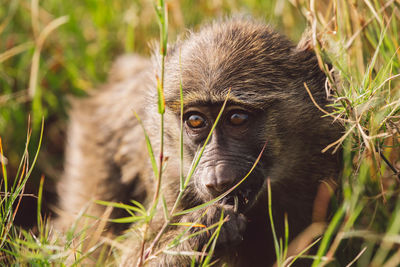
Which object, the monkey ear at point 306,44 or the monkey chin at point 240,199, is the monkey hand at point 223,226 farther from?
the monkey ear at point 306,44

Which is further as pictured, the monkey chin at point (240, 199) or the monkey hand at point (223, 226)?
the monkey chin at point (240, 199)

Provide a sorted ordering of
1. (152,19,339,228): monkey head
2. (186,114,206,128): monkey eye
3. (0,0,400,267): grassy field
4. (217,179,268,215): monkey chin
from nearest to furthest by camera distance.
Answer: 1. (217,179,268,215): monkey chin
2. (152,19,339,228): monkey head
3. (186,114,206,128): monkey eye
4. (0,0,400,267): grassy field

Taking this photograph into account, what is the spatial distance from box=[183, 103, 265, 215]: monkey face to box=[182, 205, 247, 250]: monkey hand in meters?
0.07

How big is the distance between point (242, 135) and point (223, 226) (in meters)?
0.60

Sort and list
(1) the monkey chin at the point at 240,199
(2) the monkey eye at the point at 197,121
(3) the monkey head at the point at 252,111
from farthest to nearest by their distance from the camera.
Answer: (2) the monkey eye at the point at 197,121 → (3) the monkey head at the point at 252,111 → (1) the monkey chin at the point at 240,199

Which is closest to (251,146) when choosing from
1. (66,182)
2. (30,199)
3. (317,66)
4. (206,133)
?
(206,133)

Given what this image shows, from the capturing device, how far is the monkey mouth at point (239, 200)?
272cm

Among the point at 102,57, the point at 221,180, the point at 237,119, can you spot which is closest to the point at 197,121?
the point at 237,119

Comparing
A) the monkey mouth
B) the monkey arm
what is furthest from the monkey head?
the monkey arm

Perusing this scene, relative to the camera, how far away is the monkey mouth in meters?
2.72

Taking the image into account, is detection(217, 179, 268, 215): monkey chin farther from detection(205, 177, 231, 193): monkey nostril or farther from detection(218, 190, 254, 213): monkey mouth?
detection(205, 177, 231, 193): monkey nostril

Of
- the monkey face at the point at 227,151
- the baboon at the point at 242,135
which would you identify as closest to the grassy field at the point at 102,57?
the baboon at the point at 242,135

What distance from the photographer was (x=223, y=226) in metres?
2.60

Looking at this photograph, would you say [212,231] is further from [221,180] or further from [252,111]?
[252,111]
